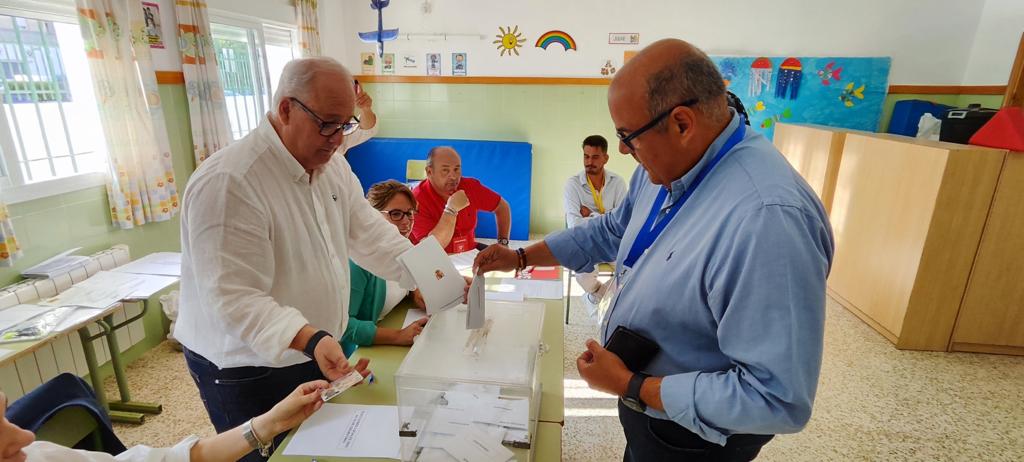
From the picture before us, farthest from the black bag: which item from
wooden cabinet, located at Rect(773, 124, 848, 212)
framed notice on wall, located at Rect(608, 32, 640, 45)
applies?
framed notice on wall, located at Rect(608, 32, 640, 45)

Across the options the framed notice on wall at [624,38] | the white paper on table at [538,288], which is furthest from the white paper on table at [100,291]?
the framed notice on wall at [624,38]

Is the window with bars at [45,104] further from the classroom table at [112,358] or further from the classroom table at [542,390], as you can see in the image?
the classroom table at [542,390]

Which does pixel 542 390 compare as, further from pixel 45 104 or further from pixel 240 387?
pixel 45 104

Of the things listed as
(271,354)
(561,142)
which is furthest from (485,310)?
(561,142)

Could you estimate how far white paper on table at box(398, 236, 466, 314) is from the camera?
146cm

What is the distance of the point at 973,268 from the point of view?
334 cm

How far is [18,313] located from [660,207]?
9.62 ft

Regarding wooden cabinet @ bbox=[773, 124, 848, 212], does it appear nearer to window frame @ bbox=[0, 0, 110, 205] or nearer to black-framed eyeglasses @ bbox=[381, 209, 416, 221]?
black-framed eyeglasses @ bbox=[381, 209, 416, 221]

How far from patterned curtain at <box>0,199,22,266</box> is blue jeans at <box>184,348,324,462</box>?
1.72m

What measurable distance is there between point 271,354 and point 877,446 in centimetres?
299

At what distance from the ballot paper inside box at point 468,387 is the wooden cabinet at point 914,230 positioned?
3453 millimetres

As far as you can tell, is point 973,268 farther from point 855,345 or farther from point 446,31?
point 446,31

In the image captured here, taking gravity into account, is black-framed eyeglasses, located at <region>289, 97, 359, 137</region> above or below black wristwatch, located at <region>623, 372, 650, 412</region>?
above

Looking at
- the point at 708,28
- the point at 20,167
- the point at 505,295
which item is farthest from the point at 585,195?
the point at 20,167
